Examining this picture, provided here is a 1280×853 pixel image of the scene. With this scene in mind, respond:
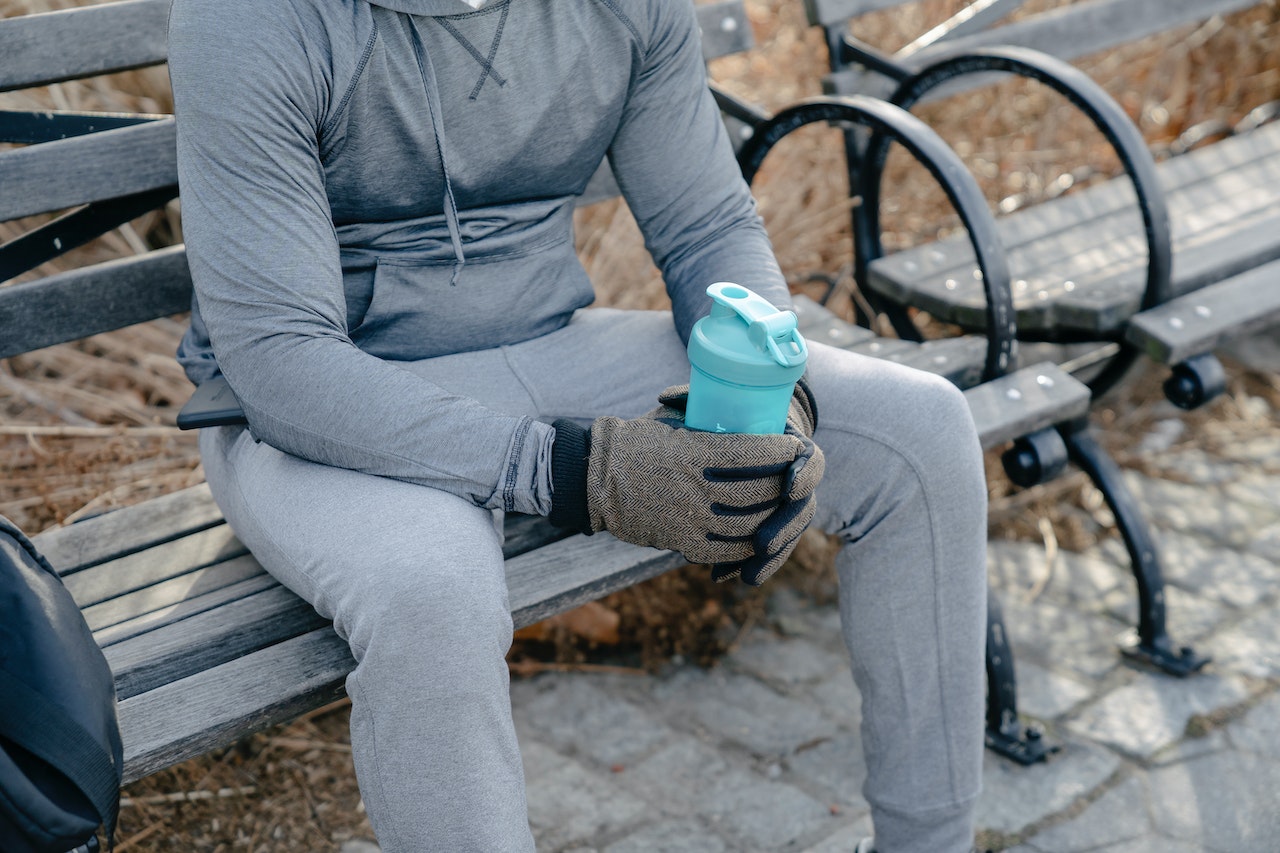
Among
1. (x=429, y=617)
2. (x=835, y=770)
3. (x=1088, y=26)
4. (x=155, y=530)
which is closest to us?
(x=429, y=617)

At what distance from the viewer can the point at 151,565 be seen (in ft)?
6.15

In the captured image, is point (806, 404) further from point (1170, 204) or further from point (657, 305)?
point (1170, 204)

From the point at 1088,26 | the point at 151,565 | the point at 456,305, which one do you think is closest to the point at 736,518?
the point at 456,305

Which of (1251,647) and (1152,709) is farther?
(1251,647)

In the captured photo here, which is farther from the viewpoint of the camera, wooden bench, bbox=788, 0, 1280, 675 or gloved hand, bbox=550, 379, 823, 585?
wooden bench, bbox=788, 0, 1280, 675

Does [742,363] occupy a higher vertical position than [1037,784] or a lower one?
higher

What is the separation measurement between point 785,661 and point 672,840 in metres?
0.59

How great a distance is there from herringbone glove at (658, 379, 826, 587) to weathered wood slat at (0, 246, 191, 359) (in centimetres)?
102

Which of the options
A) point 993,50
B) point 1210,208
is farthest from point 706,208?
point 1210,208

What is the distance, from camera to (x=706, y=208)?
197cm

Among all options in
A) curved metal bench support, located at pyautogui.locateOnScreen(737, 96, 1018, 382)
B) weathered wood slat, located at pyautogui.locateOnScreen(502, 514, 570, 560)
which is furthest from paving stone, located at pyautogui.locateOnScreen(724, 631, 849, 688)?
weathered wood slat, located at pyautogui.locateOnScreen(502, 514, 570, 560)

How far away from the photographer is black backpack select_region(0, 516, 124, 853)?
1134mm

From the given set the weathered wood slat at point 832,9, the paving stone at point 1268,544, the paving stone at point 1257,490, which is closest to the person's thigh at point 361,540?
the weathered wood slat at point 832,9

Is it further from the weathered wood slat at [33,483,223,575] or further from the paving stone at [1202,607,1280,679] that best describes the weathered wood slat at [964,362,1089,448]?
the weathered wood slat at [33,483,223,575]
